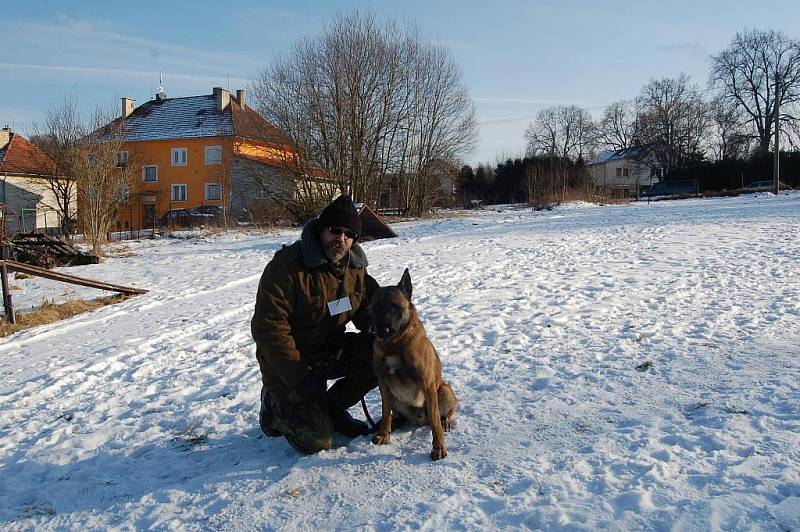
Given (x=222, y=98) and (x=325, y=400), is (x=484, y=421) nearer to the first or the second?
(x=325, y=400)

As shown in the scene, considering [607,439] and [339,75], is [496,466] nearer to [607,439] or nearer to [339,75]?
[607,439]

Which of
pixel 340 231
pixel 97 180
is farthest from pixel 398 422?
pixel 97 180

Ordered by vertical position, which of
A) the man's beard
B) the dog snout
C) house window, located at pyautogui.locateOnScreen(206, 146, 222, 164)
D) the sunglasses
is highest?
house window, located at pyautogui.locateOnScreen(206, 146, 222, 164)

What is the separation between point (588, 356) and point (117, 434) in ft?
13.1

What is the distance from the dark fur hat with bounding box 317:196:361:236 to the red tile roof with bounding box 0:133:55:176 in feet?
108

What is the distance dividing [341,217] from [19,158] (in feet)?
145

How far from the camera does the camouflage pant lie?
3.69 meters

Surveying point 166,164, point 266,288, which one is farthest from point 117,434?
point 166,164

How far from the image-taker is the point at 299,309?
380 centimetres

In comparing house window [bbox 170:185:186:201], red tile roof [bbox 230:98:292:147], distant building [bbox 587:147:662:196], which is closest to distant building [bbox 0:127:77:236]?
house window [bbox 170:185:186:201]

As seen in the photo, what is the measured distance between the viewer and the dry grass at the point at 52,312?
912 centimetres

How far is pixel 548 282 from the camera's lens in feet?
30.8


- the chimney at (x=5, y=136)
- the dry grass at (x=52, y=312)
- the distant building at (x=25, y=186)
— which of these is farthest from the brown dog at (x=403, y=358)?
the chimney at (x=5, y=136)

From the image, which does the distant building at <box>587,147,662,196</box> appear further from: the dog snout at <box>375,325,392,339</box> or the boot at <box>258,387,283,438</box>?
the dog snout at <box>375,325,392,339</box>
